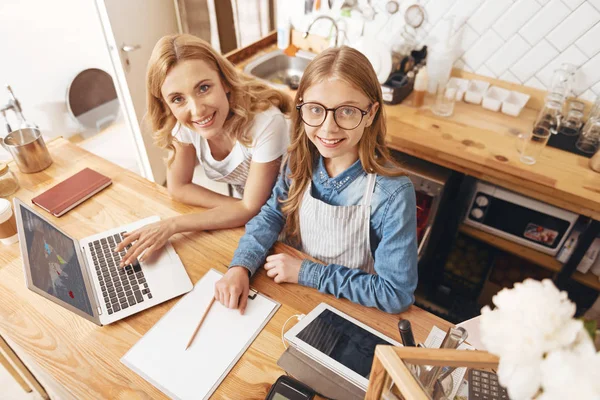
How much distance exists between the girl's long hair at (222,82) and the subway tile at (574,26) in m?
1.26

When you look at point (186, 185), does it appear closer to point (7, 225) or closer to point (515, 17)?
point (7, 225)

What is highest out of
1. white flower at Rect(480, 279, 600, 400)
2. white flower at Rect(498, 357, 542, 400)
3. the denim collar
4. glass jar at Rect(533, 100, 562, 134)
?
white flower at Rect(480, 279, 600, 400)

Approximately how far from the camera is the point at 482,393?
70 centimetres

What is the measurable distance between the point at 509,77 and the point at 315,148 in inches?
53.4

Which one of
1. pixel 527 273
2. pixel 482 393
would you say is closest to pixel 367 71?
pixel 482 393

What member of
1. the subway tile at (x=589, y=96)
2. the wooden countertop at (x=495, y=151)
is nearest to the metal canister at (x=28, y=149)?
the wooden countertop at (x=495, y=151)

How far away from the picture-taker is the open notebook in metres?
0.86

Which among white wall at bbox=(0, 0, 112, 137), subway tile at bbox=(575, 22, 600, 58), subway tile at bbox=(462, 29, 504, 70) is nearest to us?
subway tile at bbox=(575, 22, 600, 58)

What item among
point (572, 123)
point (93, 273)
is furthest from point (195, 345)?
point (572, 123)

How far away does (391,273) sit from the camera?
3.30ft

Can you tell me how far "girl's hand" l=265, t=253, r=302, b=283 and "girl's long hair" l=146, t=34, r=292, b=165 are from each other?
Answer: 44cm

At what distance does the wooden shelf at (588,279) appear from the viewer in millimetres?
1697

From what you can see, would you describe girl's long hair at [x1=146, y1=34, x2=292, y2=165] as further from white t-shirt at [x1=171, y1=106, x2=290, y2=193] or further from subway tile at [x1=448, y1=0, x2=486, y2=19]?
subway tile at [x1=448, y1=0, x2=486, y2=19]

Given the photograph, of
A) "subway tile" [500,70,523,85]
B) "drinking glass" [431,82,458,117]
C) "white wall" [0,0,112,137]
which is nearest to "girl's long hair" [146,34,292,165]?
"drinking glass" [431,82,458,117]
